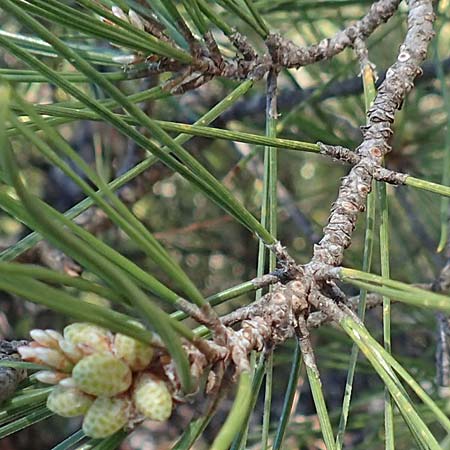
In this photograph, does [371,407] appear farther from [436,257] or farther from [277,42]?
[277,42]

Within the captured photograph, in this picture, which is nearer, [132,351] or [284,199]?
[132,351]

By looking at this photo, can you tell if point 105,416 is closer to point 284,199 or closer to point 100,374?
point 100,374

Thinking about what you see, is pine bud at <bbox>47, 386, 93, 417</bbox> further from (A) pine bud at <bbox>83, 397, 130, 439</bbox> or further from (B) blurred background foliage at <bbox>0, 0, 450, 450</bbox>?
(B) blurred background foliage at <bbox>0, 0, 450, 450</bbox>

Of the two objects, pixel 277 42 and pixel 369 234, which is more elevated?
pixel 277 42

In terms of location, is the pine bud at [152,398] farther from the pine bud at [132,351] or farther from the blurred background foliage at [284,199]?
the blurred background foliage at [284,199]

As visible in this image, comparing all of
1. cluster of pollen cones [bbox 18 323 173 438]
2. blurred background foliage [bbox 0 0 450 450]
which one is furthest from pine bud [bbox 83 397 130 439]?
blurred background foliage [bbox 0 0 450 450]

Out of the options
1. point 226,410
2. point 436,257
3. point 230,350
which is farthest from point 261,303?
point 226,410

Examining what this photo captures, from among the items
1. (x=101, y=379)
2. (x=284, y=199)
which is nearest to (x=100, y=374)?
(x=101, y=379)
